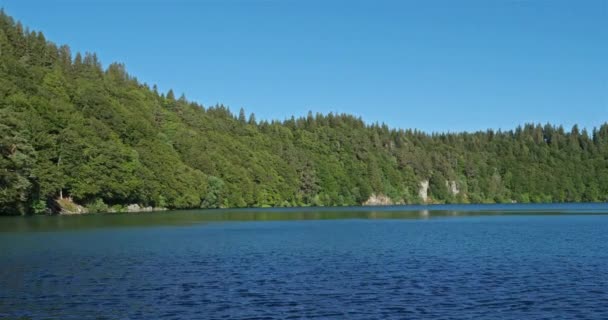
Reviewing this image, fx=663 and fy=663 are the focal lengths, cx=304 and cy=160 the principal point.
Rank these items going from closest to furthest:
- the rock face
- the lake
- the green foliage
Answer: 1. the lake
2. the rock face
3. the green foliage

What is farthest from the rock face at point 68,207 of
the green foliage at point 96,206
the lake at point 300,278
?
the lake at point 300,278

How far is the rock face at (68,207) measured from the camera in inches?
5037

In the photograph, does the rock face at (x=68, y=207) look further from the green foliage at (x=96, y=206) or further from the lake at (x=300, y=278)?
the lake at (x=300, y=278)

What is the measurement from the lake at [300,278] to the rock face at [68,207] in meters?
64.5

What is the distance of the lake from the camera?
29766 millimetres

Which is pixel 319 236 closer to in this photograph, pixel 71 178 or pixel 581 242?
pixel 581 242

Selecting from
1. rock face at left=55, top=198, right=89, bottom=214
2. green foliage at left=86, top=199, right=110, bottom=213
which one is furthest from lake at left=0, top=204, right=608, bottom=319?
green foliage at left=86, top=199, right=110, bottom=213

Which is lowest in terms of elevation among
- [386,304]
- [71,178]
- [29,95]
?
[386,304]

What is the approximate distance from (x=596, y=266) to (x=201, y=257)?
92.5ft

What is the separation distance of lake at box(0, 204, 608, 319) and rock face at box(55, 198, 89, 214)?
64498 mm

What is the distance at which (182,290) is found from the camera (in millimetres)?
35031

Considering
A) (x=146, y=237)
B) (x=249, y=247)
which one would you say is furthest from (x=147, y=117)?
(x=249, y=247)

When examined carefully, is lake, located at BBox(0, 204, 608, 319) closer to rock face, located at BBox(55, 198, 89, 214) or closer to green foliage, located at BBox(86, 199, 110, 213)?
rock face, located at BBox(55, 198, 89, 214)

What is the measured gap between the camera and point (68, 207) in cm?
12962
